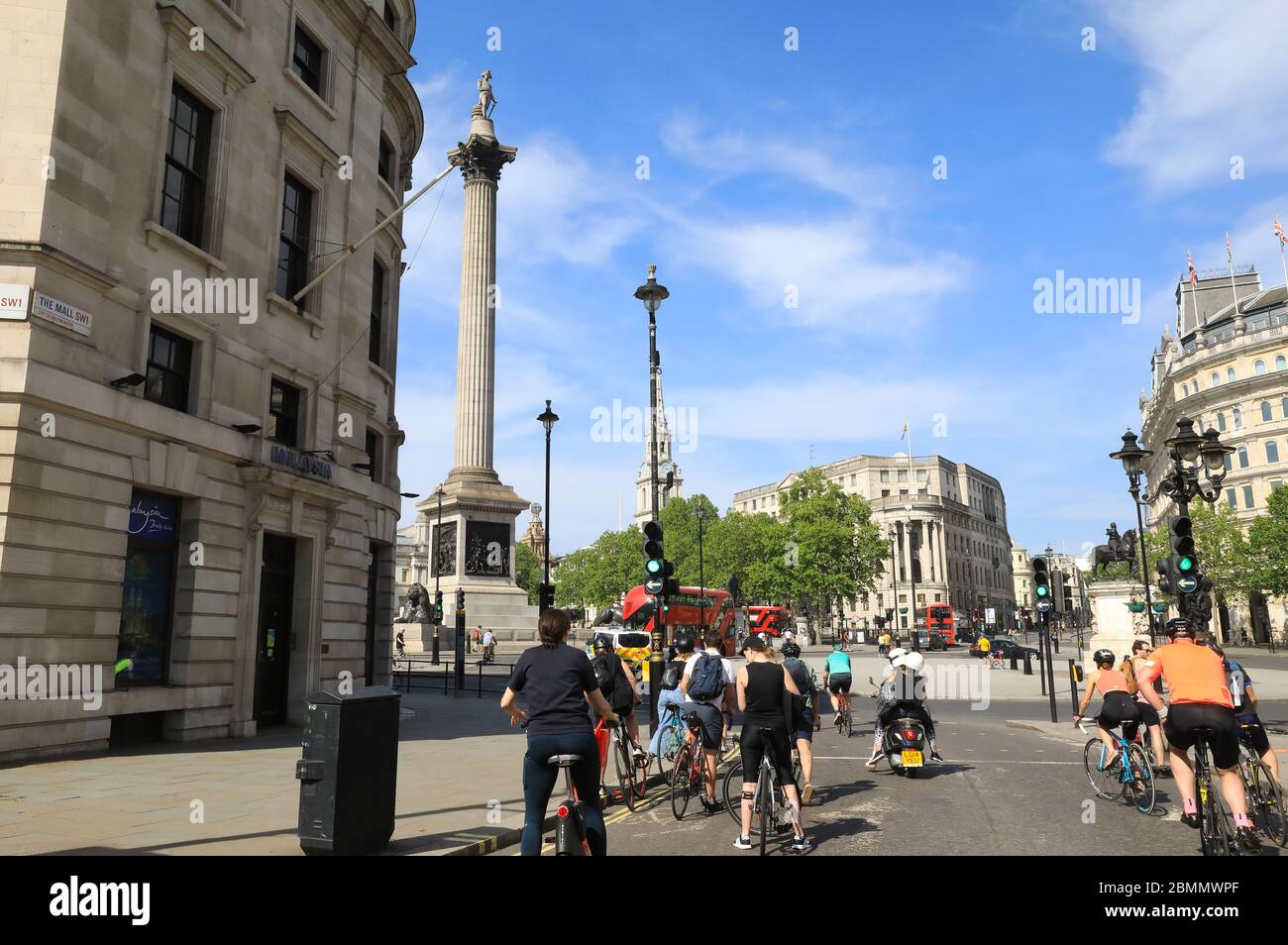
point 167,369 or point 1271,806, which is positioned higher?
point 167,369

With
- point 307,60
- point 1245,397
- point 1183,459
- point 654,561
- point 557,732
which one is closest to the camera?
point 557,732

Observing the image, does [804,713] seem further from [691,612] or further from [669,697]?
[691,612]

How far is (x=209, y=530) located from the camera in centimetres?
1455

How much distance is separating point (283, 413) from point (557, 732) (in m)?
13.5

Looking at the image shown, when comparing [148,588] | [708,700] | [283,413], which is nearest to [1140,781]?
[708,700]

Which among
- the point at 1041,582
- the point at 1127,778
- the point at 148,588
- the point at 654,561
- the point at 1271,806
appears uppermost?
the point at 654,561

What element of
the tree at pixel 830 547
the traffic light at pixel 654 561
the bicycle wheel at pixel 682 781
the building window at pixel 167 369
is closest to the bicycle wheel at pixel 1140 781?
the bicycle wheel at pixel 682 781

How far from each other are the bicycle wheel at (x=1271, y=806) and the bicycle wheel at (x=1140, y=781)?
1.69 m

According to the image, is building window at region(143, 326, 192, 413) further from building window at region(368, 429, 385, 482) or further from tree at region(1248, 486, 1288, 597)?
tree at region(1248, 486, 1288, 597)

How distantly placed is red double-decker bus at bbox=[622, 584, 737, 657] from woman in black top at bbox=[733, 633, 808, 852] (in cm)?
3488

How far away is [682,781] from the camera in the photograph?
33.8ft
